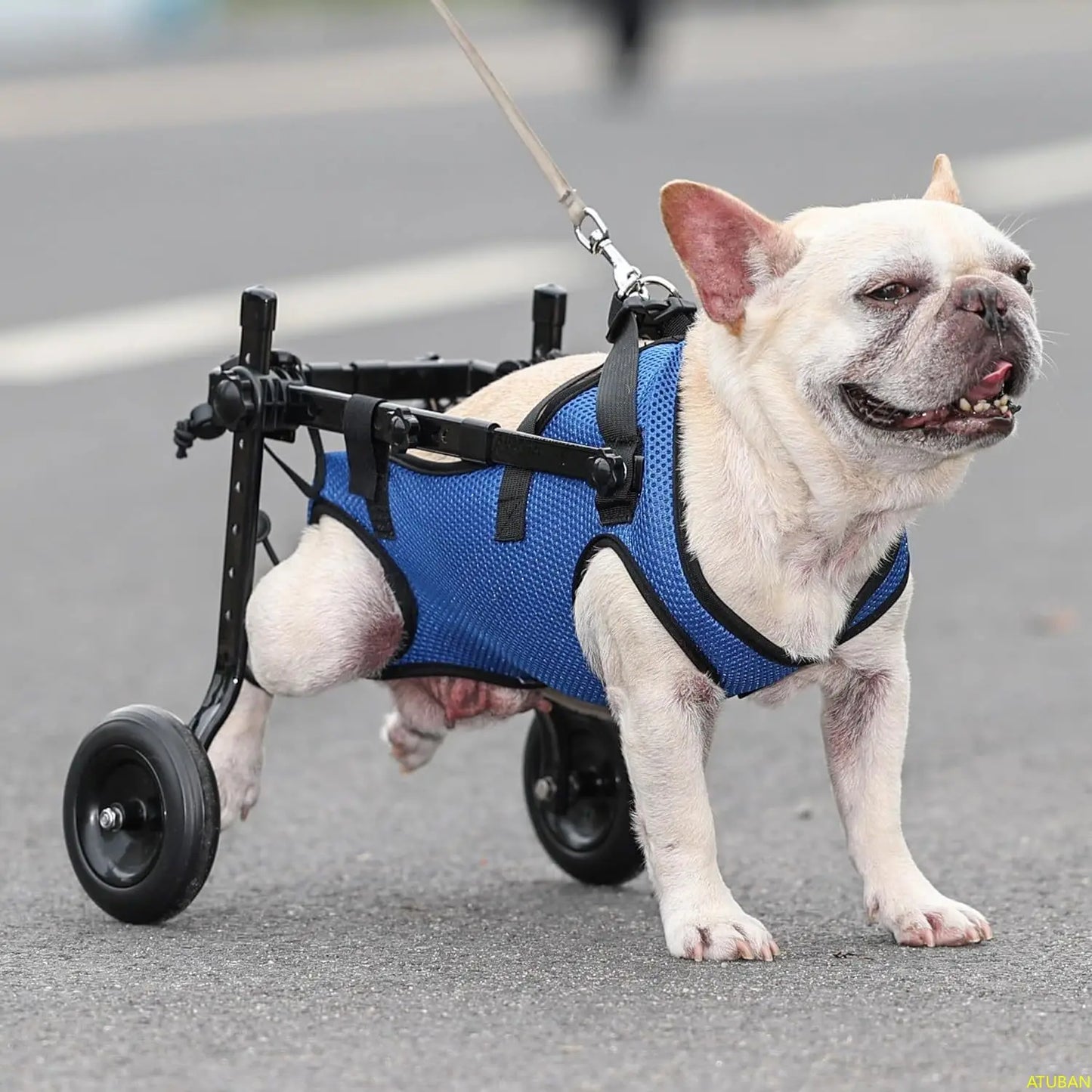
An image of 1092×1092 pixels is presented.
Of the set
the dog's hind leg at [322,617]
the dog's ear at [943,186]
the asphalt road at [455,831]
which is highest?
the dog's ear at [943,186]

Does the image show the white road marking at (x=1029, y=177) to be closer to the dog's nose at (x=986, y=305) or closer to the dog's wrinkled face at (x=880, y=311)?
the dog's wrinkled face at (x=880, y=311)

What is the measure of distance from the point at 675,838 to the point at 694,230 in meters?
1.08

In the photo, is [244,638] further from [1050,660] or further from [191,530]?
[191,530]

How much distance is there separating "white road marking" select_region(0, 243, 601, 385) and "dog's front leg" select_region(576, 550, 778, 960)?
7.29 m

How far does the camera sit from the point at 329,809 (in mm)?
5496

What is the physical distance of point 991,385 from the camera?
363 centimetres

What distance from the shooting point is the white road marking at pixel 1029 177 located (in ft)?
50.2

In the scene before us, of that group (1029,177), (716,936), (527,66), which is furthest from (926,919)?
(527,66)

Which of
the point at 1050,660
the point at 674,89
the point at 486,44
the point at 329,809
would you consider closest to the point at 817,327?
the point at 329,809

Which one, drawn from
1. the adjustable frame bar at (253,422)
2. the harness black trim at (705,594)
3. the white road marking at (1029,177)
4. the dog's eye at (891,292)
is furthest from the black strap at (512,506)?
the white road marking at (1029,177)

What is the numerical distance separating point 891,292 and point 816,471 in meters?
0.34

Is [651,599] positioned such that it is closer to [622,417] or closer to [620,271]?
[622,417]

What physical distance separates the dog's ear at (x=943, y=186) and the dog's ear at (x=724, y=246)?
410mm

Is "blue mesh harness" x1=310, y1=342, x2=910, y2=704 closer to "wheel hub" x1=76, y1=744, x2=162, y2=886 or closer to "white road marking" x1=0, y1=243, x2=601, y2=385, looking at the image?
"wheel hub" x1=76, y1=744, x2=162, y2=886
